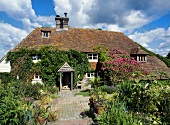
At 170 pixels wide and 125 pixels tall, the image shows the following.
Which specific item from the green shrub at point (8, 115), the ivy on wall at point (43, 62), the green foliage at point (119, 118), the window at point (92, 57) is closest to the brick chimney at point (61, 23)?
the ivy on wall at point (43, 62)

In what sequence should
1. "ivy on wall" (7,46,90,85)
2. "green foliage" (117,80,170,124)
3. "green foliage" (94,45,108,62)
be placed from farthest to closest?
1. "green foliage" (94,45,108,62)
2. "ivy on wall" (7,46,90,85)
3. "green foliage" (117,80,170,124)

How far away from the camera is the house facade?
864 inches

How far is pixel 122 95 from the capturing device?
7.13 meters

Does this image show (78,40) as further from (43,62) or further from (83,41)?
(43,62)

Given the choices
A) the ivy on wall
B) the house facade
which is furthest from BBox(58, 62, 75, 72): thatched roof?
the house facade

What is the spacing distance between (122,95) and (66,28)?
786 inches

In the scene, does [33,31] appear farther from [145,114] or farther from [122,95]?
[145,114]

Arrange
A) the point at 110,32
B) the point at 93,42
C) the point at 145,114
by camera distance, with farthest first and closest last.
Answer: the point at 110,32 → the point at 93,42 → the point at 145,114

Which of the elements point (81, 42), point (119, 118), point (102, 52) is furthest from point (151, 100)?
point (81, 42)

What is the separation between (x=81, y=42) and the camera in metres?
23.6

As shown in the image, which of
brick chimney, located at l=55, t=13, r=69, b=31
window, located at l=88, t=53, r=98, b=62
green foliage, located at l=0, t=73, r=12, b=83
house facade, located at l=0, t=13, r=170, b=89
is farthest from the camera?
brick chimney, located at l=55, t=13, r=69, b=31

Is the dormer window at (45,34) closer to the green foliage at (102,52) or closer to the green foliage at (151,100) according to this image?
the green foliage at (102,52)

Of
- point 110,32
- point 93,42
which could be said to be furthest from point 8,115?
point 110,32

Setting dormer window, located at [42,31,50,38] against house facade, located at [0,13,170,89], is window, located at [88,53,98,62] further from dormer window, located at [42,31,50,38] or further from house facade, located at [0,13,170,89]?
dormer window, located at [42,31,50,38]
